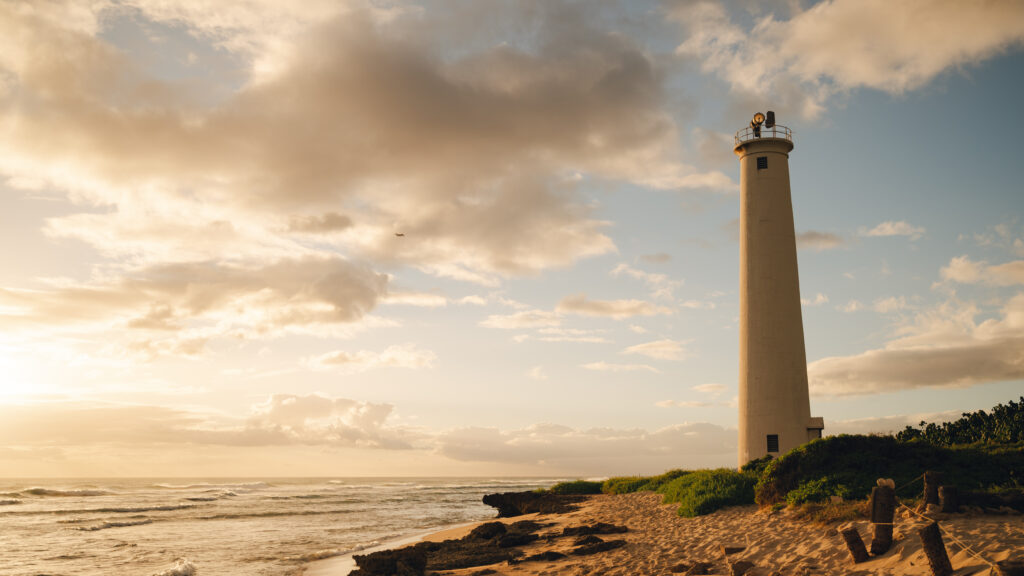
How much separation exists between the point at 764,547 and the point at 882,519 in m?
2.58

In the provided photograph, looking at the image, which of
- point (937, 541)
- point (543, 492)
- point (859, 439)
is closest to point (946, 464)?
point (859, 439)

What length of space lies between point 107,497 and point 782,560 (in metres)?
62.1

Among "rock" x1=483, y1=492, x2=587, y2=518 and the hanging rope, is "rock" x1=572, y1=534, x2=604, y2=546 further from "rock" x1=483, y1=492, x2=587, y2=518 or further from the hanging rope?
"rock" x1=483, y1=492, x2=587, y2=518

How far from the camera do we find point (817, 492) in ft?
47.8

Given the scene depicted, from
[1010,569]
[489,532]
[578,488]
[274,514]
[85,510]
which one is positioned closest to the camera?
[1010,569]

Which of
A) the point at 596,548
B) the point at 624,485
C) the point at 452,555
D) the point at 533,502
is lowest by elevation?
the point at 533,502

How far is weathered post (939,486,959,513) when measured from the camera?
1123cm

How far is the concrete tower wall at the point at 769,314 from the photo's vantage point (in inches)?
905

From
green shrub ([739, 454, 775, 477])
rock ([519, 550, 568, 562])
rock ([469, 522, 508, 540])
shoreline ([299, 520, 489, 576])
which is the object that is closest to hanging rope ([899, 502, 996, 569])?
rock ([519, 550, 568, 562])

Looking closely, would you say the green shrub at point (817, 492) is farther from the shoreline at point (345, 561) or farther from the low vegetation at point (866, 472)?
the shoreline at point (345, 561)

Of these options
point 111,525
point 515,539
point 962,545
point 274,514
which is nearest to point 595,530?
point 515,539

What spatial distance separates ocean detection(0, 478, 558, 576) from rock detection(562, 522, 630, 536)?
839 centimetres

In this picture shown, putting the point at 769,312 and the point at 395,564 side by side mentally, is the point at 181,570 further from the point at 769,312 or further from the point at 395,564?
the point at 769,312

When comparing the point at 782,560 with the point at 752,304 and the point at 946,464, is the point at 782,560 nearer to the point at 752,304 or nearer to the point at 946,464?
the point at 946,464
